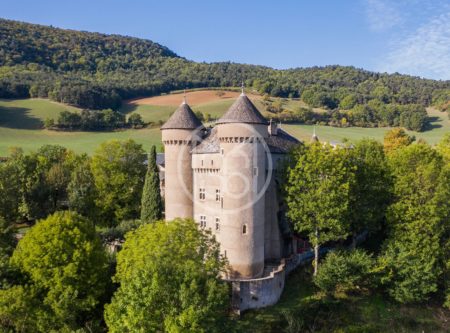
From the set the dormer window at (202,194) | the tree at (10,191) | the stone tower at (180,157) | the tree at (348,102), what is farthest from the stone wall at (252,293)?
the tree at (348,102)

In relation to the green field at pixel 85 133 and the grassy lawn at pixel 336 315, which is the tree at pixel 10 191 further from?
the grassy lawn at pixel 336 315

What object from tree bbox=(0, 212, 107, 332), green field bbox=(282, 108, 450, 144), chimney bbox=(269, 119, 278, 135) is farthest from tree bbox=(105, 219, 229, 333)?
green field bbox=(282, 108, 450, 144)

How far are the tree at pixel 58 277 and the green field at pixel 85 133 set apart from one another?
51.7 m

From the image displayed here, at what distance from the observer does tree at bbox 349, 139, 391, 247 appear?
37406mm

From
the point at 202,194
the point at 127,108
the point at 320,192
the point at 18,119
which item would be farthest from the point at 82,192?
the point at 127,108

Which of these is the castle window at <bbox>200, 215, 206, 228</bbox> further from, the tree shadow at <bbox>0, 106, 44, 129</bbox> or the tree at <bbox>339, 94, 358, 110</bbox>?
the tree at <bbox>339, 94, 358, 110</bbox>

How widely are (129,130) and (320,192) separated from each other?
240 feet

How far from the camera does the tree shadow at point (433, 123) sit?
10344 centimetres

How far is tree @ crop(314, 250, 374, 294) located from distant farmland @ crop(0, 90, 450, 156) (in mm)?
55205

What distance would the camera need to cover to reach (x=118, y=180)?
52.2m

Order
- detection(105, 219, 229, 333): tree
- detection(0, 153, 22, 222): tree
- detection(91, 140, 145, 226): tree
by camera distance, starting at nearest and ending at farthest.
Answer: detection(105, 219, 229, 333): tree → detection(0, 153, 22, 222): tree → detection(91, 140, 145, 226): tree

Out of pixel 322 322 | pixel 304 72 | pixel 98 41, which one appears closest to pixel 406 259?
pixel 322 322

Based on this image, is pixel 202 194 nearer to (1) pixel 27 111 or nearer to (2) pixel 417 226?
(2) pixel 417 226
